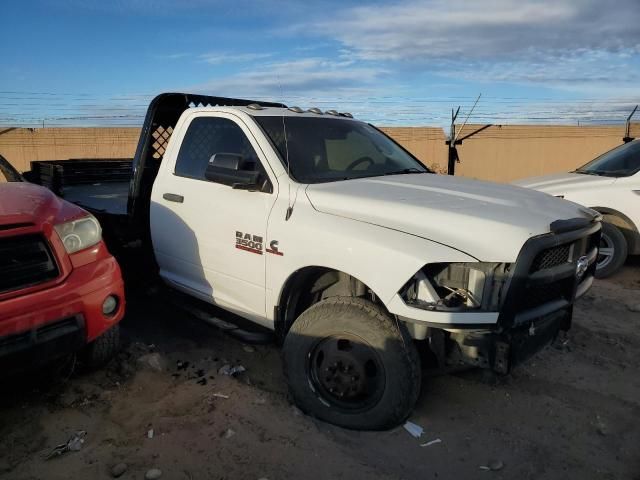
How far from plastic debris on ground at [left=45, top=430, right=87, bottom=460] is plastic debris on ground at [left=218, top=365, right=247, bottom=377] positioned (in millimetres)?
1041

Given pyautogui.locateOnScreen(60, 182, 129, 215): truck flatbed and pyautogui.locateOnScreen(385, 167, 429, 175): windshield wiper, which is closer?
pyautogui.locateOnScreen(385, 167, 429, 175): windshield wiper

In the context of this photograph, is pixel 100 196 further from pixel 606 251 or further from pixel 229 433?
pixel 606 251

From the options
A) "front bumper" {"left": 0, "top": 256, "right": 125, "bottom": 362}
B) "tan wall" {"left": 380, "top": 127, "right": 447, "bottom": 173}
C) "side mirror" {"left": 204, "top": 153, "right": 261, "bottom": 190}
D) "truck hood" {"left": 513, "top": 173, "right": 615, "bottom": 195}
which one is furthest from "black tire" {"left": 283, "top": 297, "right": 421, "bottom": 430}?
"tan wall" {"left": 380, "top": 127, "right": 447, "bottom": 173}

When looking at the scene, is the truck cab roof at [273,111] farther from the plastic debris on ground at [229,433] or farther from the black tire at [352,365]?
the plastic debris on ground at [229,433]

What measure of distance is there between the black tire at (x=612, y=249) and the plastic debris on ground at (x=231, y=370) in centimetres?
454

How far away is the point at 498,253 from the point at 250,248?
162cm

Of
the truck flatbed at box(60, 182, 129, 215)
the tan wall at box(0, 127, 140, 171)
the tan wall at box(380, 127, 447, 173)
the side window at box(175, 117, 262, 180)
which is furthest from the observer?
the tan wall at box(0, 127, 140, 171)

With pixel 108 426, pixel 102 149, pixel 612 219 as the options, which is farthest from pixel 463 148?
pixel 108 426

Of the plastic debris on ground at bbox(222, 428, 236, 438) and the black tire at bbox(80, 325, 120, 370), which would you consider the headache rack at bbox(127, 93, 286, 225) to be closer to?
the black tire at bbox(80, 325, 120, 370)

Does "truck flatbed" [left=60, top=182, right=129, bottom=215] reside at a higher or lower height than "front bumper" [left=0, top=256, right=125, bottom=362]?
higher

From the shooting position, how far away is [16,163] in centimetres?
1781

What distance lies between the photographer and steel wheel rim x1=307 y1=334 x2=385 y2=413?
9.73 ft

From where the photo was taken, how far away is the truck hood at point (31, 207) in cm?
287

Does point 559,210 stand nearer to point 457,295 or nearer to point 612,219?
point 457,295
